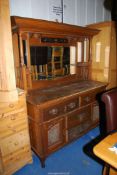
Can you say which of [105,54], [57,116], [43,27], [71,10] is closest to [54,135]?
[57,116]

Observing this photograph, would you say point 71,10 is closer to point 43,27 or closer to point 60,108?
point 43,27

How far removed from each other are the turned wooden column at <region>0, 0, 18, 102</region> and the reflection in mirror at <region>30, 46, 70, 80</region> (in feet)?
2.29

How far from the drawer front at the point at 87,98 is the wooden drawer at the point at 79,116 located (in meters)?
0.09

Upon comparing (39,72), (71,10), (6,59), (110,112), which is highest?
(71,10)

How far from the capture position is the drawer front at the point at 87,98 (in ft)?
7.38

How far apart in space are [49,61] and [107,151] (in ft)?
5.57

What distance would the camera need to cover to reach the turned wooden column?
1367mm

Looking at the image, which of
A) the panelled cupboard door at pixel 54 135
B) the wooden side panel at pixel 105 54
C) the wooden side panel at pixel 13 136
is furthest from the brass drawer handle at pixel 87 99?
the wooden side panel at pixel 13 136

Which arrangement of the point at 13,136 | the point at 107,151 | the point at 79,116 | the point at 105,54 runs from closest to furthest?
the point at 107,151 → the point at 13,136 → the point at 79,116 → the point at 105,54

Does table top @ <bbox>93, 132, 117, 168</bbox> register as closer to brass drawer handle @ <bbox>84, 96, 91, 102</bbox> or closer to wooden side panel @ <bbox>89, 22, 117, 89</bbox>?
brass drawer handle @ <bbox>84, 96, 91, 102</bbox>

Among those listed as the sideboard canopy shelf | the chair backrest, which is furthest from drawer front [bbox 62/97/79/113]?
the chair backrest

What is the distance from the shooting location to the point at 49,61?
2.37 metres

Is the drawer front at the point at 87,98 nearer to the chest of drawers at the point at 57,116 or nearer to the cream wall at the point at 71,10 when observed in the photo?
the chest of drawers at the point at 57,116

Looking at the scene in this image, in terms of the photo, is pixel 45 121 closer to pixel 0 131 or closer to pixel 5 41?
pixel 0 131
